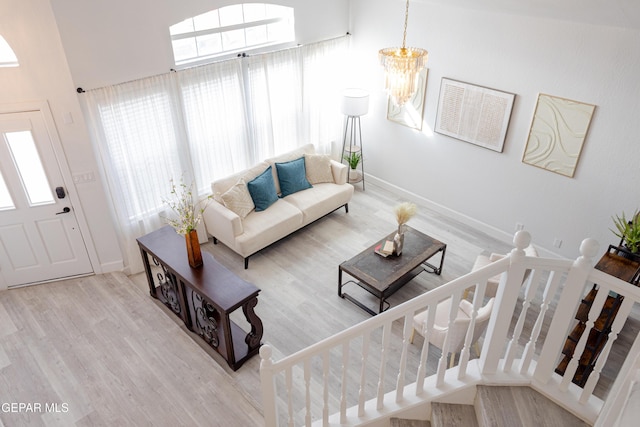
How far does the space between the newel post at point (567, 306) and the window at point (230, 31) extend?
179 inches

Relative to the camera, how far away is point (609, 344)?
2.47 m

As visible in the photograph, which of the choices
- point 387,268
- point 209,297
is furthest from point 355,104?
point 209,297

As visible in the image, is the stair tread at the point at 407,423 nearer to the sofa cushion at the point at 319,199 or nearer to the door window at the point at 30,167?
the sofa cushion at the point at 319,199

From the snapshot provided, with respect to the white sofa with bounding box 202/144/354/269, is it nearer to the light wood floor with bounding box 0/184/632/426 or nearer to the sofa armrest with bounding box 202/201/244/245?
the sofa armrest with bounding box 202/201/244/245

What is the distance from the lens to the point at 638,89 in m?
4.61

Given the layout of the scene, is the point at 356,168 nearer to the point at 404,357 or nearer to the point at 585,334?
the point at 404,357

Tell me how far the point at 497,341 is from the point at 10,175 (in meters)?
4.65

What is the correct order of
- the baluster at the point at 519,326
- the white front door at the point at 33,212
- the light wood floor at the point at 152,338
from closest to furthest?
the baluster at the point at 519,326, the light wood floor at the point at 152,338, the white front door at the point at 33,212

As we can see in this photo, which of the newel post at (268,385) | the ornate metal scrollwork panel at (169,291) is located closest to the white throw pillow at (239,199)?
the ornate metal scrollwork panel at (169,291)

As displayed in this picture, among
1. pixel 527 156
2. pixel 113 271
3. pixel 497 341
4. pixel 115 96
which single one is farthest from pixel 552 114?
pixel 113 271

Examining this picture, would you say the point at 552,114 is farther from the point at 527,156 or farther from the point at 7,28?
the point at 7,28

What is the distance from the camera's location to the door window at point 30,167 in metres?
4.57

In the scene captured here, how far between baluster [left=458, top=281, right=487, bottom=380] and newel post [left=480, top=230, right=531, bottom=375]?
0.11m

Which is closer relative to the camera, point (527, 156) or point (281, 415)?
point (281, 415)
